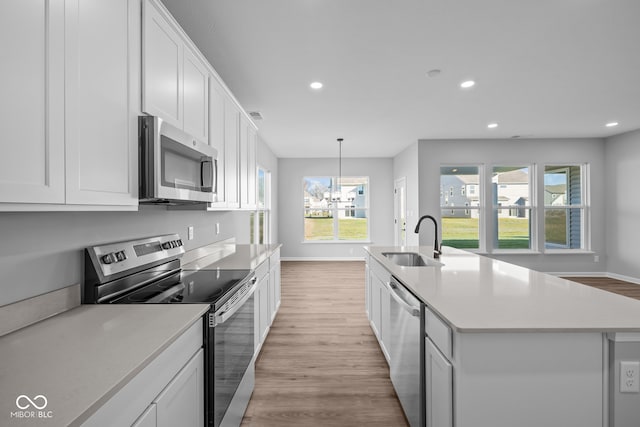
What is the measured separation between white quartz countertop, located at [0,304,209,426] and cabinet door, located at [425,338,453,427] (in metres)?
1.04

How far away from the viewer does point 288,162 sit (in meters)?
7.56

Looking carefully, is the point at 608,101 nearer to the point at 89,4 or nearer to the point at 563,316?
the point at 563,316

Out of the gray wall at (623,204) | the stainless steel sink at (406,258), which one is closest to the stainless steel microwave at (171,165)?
the stainless steel sink at (406,258)

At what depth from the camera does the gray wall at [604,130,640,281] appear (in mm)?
5238

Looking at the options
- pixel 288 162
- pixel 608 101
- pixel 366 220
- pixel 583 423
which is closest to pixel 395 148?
pixel 366 220

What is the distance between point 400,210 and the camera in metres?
7.03

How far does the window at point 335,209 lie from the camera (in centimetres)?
761

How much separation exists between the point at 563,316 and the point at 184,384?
1507 millimetres

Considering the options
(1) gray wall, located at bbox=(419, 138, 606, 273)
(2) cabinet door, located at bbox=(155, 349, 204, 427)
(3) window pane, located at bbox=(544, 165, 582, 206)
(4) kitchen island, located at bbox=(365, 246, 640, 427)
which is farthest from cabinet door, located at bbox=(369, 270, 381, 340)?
(3) window pane, located at bbox=(544, 165, 582, 206)

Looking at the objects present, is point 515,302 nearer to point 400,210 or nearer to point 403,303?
point 403,303

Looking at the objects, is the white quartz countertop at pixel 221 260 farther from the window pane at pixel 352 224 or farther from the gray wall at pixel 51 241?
the window pane at pixel 352 224

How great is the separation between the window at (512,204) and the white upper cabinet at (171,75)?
19.5 feet

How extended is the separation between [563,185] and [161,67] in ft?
24.4

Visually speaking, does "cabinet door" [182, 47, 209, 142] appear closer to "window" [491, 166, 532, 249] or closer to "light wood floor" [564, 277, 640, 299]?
"window" [491, 166, 532, 249]
